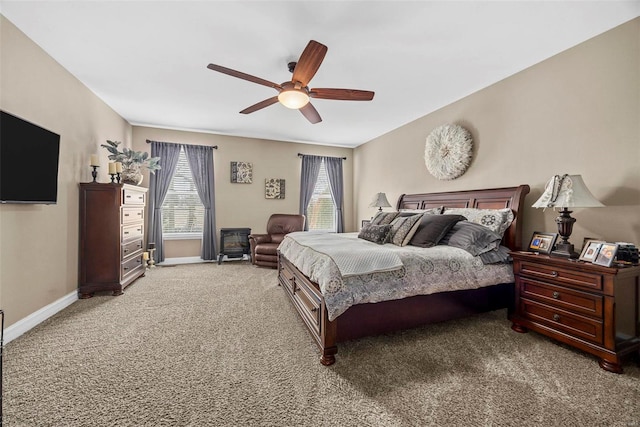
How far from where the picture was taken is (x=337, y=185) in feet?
21.1

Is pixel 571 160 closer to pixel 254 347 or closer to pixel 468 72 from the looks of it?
pixel 468 72

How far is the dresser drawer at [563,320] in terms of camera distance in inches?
77.4

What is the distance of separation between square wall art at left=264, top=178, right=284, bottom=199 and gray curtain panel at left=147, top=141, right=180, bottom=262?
1880 millimetres

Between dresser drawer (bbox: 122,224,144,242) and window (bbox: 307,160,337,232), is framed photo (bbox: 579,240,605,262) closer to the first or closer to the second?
window (bbox: 307,160,337,232)

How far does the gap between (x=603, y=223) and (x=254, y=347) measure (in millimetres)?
3208

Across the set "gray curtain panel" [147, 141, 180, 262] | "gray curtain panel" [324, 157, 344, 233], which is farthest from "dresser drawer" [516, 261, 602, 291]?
"gray curtain panel" [147, 141, 180, 262]

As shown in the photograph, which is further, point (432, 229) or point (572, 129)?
point (432, 229)

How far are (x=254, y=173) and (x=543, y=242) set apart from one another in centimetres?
497

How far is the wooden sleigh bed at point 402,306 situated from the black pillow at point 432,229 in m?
0.53

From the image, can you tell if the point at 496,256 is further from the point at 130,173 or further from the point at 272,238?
the point at 130,173

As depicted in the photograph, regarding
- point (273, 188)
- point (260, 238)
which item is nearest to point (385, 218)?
point (260, 238)

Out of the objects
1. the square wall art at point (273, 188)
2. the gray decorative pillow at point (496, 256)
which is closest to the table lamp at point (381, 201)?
the square wall art at point (273, 188)

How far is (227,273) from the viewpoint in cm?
454

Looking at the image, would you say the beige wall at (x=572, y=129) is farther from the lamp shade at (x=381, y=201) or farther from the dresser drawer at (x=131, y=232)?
the dresser drawer at (x=131, y=232)
